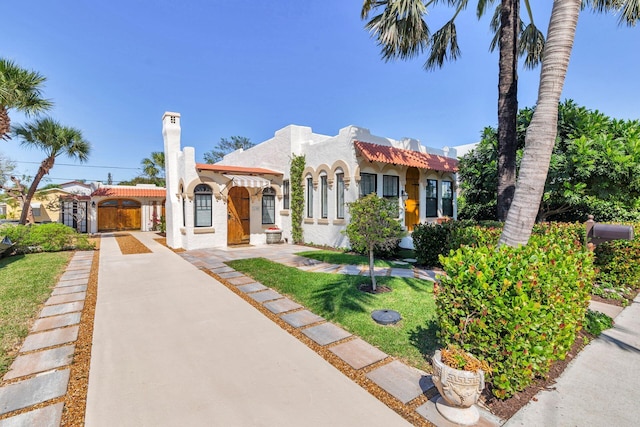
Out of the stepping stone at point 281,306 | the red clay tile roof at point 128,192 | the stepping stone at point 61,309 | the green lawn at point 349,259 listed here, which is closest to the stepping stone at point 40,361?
the stepping stone at point 61,309

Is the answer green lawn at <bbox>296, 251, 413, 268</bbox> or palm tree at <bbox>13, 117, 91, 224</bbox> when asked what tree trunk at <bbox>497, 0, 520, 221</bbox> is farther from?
palm tree at <bbox>13, 117, 91, 224</bbox>

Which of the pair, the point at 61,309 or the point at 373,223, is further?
the point at 373,223

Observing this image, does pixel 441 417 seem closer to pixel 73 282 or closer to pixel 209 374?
pixel 209 374

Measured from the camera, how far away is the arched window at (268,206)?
648 inches

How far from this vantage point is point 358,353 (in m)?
4.17

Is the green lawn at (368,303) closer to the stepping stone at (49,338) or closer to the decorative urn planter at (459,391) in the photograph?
the decorative urn planter at (459,391)

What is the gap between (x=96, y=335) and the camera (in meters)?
4.77

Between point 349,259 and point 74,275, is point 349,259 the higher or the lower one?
the higher one

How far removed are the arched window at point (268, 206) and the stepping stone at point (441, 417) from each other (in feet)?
46.7

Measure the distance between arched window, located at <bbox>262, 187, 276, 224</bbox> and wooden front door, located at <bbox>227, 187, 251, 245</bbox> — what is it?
3.12 feet

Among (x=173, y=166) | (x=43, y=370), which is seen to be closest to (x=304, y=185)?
(x=173, y=166)

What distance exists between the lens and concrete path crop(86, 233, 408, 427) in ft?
9.58

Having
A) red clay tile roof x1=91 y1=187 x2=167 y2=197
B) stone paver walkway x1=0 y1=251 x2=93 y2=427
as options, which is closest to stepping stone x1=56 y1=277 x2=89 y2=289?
stone paver walkway x1=0 y1=251 x2=93 y2=427

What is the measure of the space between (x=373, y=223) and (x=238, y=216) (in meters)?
10.7
